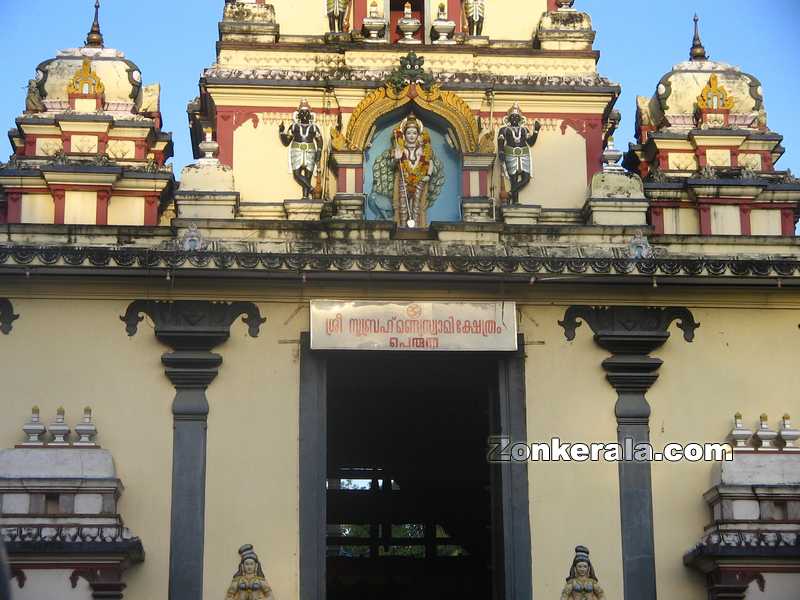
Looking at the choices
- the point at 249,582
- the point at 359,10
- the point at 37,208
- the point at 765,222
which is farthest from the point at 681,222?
the point at 37,208

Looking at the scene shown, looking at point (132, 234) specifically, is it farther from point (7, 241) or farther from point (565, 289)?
point (565, 289)

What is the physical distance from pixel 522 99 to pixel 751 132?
17.7 feet

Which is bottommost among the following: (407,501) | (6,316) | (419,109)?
(407,501)

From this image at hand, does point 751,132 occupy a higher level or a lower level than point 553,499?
higher

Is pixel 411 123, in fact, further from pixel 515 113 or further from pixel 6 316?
pixel 6 316

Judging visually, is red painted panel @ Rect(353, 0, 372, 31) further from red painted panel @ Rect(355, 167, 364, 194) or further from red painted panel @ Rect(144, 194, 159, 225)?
red painted panel @ Rect(144, 194, 159, 225)

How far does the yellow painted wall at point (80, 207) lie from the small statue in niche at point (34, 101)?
2602 mm

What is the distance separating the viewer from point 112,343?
885 inches

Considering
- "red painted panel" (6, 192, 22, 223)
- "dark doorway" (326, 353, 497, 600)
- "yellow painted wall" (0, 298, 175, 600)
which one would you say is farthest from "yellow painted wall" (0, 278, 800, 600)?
"red painted panel" (6, 192, 22, 223)

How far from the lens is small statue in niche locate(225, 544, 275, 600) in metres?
21.2

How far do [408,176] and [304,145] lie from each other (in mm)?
2011

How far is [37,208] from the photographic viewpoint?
28.2 meters

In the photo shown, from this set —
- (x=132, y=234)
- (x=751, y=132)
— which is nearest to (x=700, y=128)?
(x=751, y=132)

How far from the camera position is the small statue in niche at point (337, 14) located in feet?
91.3
